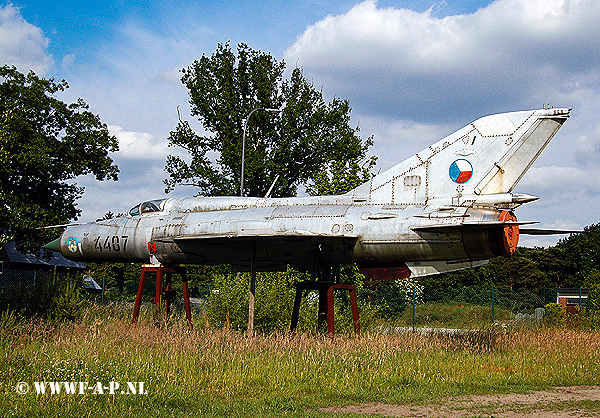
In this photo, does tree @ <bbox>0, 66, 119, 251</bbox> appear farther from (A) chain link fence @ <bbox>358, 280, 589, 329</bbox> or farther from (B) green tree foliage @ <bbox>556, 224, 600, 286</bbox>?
(B) green tree foliage @ <bbox>556, 224, 600, 286</bbox>

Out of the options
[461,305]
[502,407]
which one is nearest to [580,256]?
[461,305]

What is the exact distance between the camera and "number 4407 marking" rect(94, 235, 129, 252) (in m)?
14.6

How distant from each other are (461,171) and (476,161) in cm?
38

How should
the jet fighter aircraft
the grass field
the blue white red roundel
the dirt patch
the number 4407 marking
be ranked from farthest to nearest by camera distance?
the number 4407 marking < the blue white red roundel < the jet fighter aircraft < the dirt patch < the grass field

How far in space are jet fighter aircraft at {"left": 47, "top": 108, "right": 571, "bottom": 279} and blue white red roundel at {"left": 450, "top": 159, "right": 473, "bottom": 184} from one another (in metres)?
0.02

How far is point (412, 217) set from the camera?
1122 cm

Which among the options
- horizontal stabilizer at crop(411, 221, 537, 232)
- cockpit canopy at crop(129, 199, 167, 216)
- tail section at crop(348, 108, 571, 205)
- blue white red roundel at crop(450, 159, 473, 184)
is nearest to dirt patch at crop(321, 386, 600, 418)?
horizontal stabilizer at crop(411, 221, 537, 232)

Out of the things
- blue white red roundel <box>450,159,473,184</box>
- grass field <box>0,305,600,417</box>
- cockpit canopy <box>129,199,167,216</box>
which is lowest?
grass field <box>0,305,600,417</box>

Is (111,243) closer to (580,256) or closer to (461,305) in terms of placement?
(461,305)

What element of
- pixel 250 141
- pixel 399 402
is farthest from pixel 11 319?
pixel 250 141

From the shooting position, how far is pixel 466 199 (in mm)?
11281

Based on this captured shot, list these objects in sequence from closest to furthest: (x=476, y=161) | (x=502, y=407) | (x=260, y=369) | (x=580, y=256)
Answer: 1. (x=502, y=407)
2. (x=260, y=369)
3. (x=476, y=161)
4. (x=580, y=256)

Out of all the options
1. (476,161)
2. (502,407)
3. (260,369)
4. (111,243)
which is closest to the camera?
(502,407)

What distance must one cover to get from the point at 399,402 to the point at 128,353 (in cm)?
509
